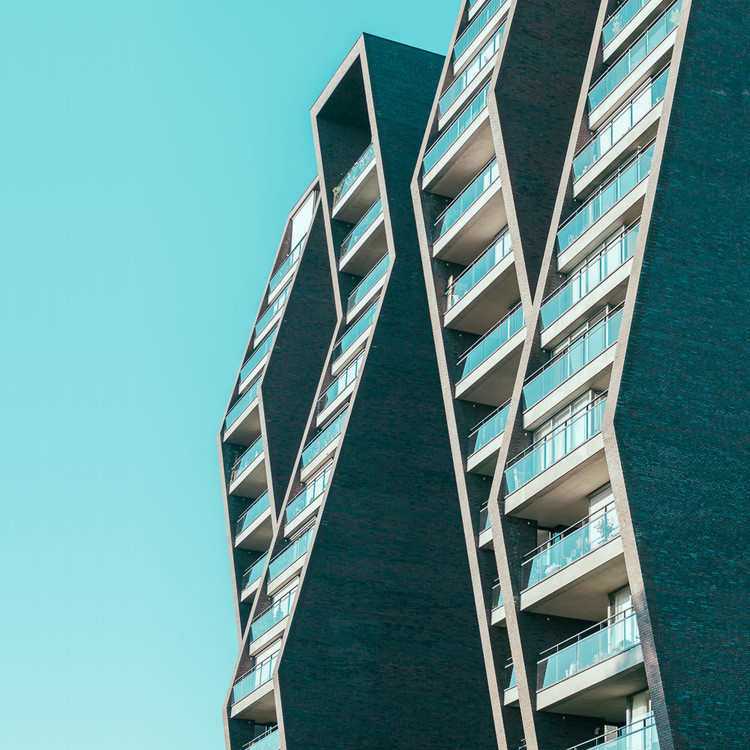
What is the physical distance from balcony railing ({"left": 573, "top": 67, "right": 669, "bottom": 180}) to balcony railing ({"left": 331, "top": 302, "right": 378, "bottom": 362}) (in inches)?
516

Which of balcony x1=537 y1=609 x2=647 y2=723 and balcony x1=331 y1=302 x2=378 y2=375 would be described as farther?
balcony x1=331 y1=302 x2=378 y2=375

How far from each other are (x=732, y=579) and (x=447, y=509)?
58.6ft

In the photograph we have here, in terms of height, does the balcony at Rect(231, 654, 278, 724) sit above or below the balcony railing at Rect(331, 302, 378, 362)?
below

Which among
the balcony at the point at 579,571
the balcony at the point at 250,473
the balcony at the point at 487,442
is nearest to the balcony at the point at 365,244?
the balcony at the point at 250,473

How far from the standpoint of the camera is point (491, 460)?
3644 cm

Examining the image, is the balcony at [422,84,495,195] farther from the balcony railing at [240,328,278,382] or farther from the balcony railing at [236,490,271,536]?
the balcony railing at [236,490,271,536]

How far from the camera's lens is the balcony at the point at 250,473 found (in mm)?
55812

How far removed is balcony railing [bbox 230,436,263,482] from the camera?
5588cm


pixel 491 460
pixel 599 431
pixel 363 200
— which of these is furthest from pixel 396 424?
pixel 599 431

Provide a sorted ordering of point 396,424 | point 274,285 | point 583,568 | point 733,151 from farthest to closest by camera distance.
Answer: point 274,285, point 396,424, point 733,151, point 583,568

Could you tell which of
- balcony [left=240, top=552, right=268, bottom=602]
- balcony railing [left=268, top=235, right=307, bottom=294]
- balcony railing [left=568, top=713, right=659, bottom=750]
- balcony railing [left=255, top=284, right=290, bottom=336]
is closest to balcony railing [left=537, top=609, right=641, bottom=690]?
balcony railing [left=568, top=713, right=659, bottom=750]

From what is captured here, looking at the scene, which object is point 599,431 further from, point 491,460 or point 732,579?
point 491,460

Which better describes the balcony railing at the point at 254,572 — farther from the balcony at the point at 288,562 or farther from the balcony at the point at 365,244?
the balcony at the point at 365,244

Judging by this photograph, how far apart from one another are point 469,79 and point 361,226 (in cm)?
985
